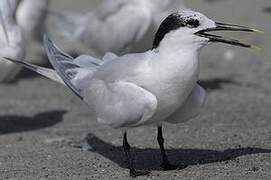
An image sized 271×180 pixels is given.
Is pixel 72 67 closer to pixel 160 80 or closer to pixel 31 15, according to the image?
pixel 160 80

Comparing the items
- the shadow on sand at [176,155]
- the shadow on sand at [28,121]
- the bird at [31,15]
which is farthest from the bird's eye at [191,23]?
the bird at [31,15]

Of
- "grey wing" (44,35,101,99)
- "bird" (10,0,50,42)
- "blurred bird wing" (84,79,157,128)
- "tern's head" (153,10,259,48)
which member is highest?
"tern's head" (153,10,259,48)

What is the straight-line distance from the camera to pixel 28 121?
6699 mm

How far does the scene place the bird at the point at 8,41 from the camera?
5898 mm

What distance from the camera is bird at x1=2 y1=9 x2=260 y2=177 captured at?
432cm

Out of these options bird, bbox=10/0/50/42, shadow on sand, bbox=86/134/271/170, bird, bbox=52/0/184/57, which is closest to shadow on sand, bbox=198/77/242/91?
bird, bbox=52/0/184/57

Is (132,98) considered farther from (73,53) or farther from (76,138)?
(73,53)

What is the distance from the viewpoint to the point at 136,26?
7.27 metres

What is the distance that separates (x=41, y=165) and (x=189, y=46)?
1239mm

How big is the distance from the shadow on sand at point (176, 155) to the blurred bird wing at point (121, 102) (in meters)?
0.45

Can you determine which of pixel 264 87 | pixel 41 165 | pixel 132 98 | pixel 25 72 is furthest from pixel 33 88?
pixel 132 98

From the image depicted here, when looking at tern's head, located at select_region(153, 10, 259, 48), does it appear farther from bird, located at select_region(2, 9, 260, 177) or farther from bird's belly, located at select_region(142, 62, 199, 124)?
bird's belly, located at select_region(142, 62, 199, 124)

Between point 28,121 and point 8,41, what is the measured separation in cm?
98

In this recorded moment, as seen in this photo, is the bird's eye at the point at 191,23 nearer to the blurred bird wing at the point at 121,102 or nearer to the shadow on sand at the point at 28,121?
the blurred bird wing at the point at 121,102
